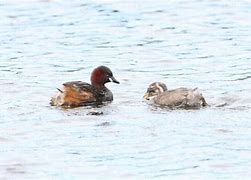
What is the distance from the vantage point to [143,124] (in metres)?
14.7

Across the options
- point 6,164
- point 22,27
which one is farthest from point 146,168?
point 22,27

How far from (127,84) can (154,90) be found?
1782 mm

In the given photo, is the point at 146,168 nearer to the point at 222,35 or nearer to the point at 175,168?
the point at 175,168

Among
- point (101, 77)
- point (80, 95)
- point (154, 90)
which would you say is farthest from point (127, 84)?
point (80, 95)

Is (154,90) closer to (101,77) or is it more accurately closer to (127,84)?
(101,77)

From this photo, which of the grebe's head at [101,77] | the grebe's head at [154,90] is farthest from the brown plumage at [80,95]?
the grebe's head at [154,90]

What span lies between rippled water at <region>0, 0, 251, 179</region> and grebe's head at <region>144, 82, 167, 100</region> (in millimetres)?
206

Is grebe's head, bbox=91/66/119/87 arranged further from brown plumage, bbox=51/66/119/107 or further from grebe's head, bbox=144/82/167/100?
grebe's head, bbox=144/82/167/100

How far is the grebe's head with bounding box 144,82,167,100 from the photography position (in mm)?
16736

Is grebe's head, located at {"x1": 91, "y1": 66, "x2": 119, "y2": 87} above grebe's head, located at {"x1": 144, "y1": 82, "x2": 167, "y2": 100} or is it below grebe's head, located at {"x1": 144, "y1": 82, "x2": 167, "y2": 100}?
above

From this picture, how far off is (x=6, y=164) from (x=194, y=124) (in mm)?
3069

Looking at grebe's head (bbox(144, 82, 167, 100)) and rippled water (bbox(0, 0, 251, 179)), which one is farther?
grebe's head (bbox(144, 82, 167, 100))

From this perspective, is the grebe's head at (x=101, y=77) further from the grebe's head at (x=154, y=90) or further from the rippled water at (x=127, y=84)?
the grebe's head at (x=154, y=90)

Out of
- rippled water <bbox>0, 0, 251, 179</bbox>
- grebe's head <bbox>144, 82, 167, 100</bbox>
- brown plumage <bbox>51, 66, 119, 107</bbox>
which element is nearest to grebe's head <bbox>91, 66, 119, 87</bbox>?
brown plumage <bbox>51, 66, 119, 107</bbox>
